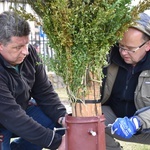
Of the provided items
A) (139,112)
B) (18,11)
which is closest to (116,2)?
(18,11)

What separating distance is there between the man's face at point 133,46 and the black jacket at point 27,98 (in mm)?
604

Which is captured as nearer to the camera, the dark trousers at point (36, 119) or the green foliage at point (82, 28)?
the green foliage at point (82, 28)

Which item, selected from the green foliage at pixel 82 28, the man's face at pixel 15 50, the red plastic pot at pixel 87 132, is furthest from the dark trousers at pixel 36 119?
the green foliage at pixel 82 28

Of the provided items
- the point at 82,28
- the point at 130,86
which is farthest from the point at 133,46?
the point at 82,28

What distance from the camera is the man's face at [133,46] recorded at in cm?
258

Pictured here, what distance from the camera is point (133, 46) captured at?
2619mm

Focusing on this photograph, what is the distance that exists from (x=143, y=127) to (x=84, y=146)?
0.58 meters

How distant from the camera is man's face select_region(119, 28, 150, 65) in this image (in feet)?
8.47

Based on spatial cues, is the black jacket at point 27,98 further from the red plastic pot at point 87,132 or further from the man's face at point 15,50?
the red plastic pot at point 87,132

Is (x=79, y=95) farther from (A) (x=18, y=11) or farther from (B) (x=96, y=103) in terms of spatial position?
(A) (x=18, y=11)

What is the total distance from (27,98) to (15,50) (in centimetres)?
48

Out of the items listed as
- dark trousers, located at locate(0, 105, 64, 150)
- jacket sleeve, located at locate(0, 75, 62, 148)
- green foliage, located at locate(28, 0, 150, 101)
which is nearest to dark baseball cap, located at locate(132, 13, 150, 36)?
A: green foliage, located at locate(28, 0, 150, 101)

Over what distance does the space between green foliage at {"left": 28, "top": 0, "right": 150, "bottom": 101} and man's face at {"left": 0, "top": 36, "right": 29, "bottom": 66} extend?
55 centimetres

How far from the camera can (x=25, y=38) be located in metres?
2.55
